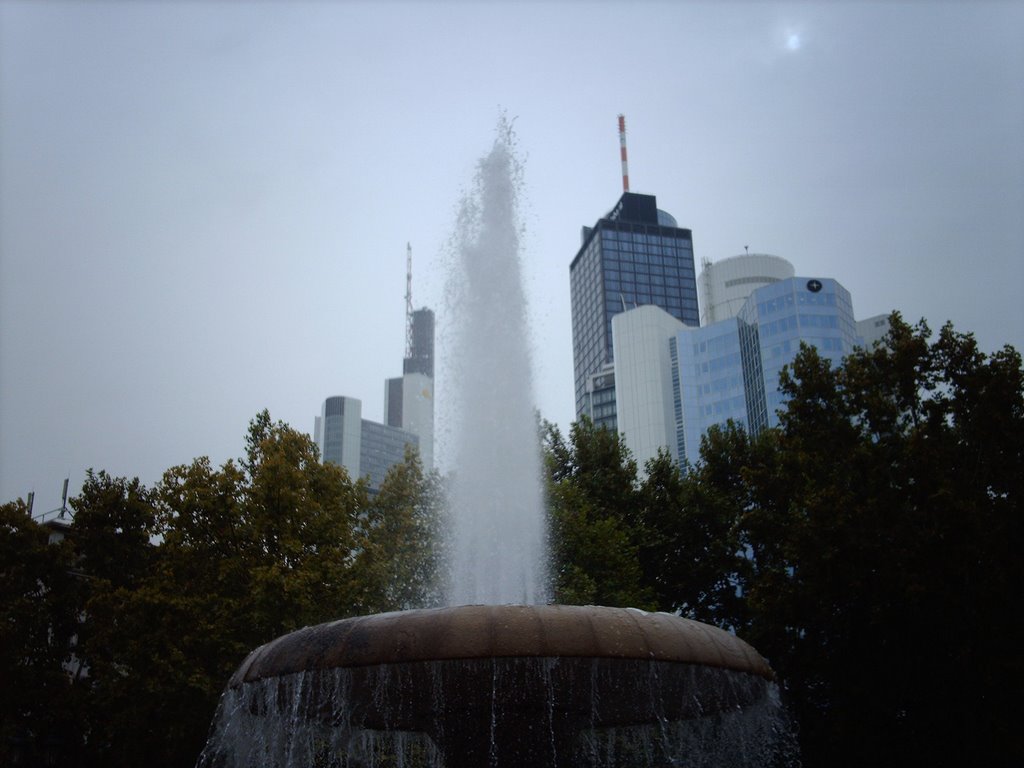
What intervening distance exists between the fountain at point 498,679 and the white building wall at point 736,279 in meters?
111

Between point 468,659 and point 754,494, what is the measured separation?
18.0m

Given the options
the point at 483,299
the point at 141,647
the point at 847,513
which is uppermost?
the point at 483,299

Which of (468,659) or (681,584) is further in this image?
(681,584)

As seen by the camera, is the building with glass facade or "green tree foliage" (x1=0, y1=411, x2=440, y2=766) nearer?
"green tree foliage" (x1=0, y1=411, x2=440, y2=766)

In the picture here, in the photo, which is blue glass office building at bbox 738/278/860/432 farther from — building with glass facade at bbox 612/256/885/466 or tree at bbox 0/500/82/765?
tree at bbox 0/500/82/765

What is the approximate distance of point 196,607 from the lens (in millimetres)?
22172

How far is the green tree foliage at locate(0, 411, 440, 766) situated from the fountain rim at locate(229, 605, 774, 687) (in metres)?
12.8

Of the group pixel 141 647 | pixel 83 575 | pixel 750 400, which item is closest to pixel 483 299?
pixel 141 647

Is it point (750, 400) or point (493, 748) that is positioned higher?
point (750, 400)

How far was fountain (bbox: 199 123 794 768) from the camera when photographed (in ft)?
29.5

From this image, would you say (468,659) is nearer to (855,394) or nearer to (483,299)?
(483,299)

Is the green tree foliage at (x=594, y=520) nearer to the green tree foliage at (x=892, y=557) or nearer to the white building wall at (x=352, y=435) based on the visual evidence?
the green tree foliage at (x=892, y=557)

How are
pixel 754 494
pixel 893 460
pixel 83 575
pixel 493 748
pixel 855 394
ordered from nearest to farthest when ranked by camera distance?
pixel 493 748, pixel 893 460, pixel 855 394, pixel 754 494, pixel 83 575

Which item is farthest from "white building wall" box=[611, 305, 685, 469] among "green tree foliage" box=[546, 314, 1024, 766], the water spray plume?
the water spray plume
